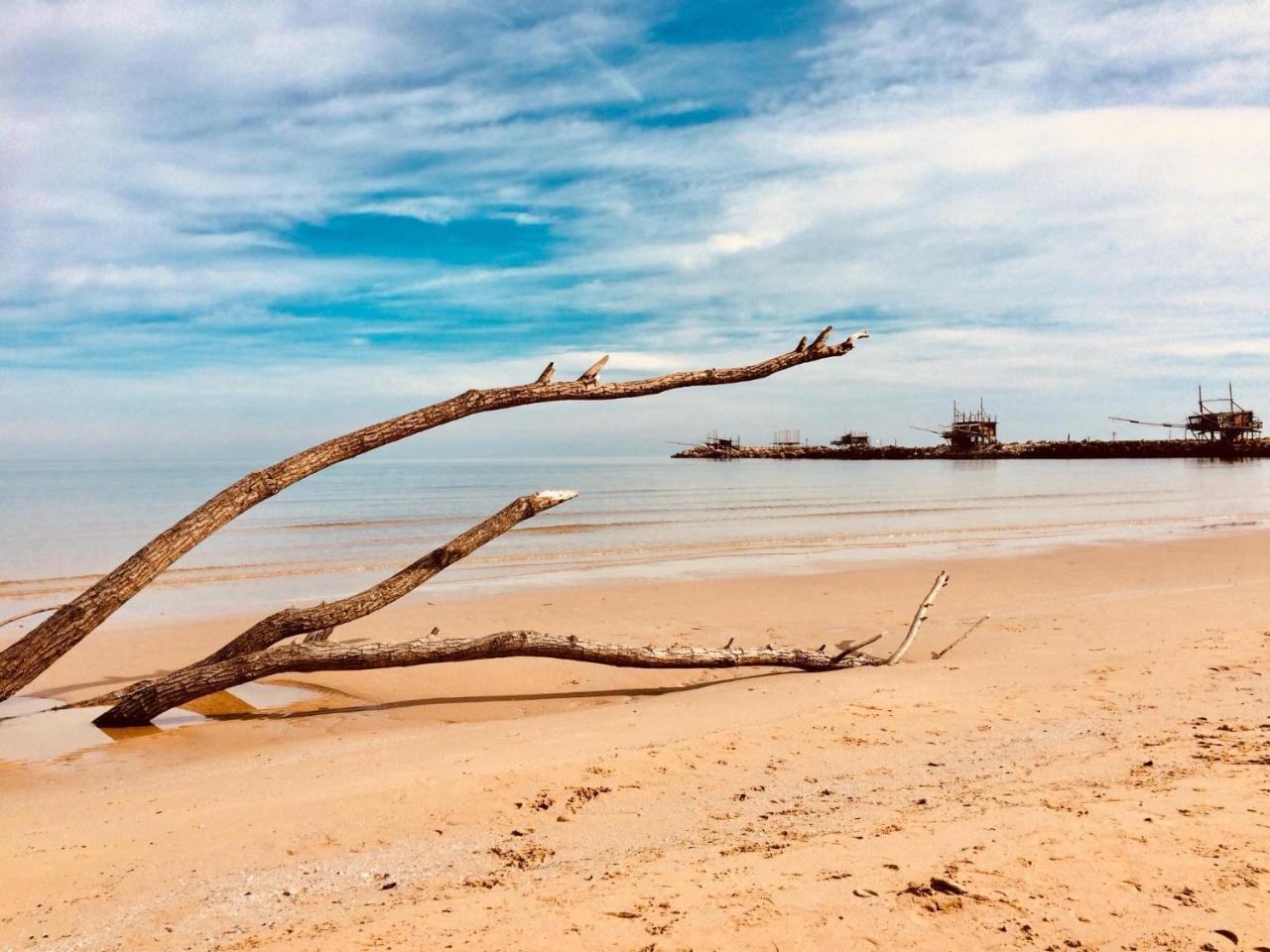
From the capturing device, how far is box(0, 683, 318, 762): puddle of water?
6465mm

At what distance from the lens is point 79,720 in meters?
7.17

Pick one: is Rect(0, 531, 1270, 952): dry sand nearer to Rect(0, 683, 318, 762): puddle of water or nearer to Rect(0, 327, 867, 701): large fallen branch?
Rect(0, 683, 318, 762): puddle of water

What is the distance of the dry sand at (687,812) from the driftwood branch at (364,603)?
25.9 inches

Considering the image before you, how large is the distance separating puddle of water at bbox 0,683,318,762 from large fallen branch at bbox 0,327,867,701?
0.46 meters

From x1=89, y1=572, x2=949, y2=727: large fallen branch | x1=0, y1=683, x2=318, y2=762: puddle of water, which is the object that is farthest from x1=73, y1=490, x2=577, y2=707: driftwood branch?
x1=0, y1=683, x2=318, y2=762: puddle of water

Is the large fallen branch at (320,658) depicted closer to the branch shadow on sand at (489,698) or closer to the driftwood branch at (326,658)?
the driftwood branch at (326,658)

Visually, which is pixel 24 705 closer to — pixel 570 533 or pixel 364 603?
pixel 364 603

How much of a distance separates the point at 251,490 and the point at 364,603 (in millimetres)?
1272

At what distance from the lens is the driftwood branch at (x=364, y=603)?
22.8 feet

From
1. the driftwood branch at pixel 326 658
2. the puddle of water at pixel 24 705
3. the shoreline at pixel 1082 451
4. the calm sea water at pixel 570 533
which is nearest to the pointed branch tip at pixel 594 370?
the driftwood branch at pixel 326 658

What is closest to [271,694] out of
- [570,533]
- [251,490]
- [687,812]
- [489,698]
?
[489,698]

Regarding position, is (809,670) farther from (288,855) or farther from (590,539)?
(590,539)

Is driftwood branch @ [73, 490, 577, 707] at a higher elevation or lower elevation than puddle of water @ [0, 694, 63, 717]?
higher

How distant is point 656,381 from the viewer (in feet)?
24.4
